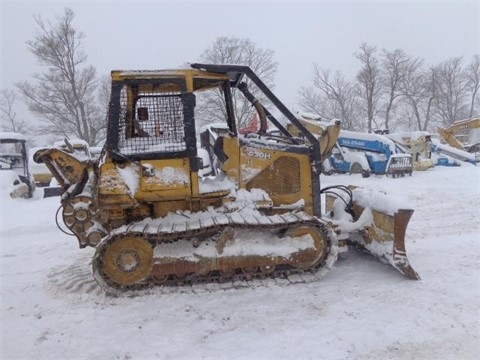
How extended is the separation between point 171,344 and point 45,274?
295 cm

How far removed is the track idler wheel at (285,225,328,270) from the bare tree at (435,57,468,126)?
56.2 m

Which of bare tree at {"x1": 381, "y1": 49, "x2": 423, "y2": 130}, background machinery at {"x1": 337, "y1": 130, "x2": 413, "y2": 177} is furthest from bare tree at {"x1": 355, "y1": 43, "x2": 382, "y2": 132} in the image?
background machinery at {"x1": 337, "y1": 130, "x2": 413, "y2": 177}

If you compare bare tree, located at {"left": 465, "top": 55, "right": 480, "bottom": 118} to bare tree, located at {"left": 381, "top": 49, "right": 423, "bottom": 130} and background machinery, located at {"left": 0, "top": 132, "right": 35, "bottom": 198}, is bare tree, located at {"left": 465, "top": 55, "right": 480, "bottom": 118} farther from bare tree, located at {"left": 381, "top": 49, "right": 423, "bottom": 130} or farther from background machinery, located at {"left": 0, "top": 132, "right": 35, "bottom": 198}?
background machinery, located at {"left": 0, "top": 132, "right": 35, "bottom": 198}

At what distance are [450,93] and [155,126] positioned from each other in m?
60.1

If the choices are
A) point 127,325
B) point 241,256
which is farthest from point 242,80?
point 127,325

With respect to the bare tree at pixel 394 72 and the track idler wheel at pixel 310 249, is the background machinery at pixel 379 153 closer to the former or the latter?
the track idler wheel at pixel 310 249

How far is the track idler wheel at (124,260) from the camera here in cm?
447

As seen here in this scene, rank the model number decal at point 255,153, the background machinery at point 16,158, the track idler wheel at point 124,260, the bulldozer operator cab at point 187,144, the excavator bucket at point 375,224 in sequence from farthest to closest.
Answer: the background machinery at point 16,158 → the model number decal at point 255,153 → the excavator bucket at point 375,224 → the bulldozer operator cab at point 187,144 → the track idler wheel at point 124,260

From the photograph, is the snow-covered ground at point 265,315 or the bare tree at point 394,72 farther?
the bare tree at point 394,72

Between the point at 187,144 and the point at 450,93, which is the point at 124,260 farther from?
the point at 450,93

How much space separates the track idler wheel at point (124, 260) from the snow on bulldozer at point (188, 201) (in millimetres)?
11

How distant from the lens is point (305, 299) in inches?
170

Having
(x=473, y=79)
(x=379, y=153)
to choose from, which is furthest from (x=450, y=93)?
(x=379, y=153)

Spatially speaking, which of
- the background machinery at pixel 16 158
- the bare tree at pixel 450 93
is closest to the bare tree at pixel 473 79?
the bare tree at pixel 450 93
